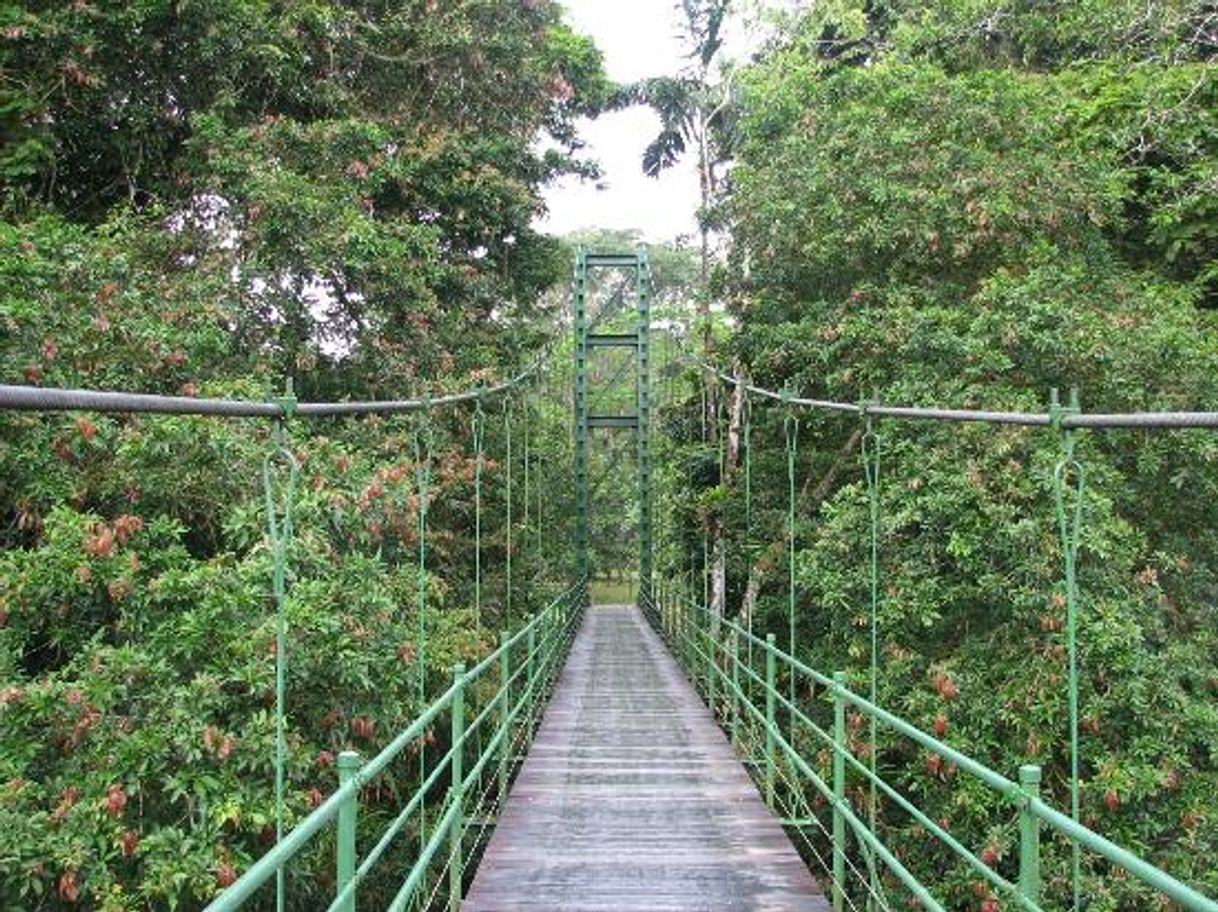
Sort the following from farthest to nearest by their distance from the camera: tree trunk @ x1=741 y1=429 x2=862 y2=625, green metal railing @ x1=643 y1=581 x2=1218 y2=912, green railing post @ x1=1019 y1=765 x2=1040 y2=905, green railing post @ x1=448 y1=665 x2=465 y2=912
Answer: tree trunk @ x1=741 y1=429 x2=862 y2=625 → green railing post @ x1=448 y1=665 x2=465 y2=912 → green railing post @ x1=1019 y1=765 x2=1040 y2=905 → green metal railing @ x1=643 y1=581 x2=1218 y2=912

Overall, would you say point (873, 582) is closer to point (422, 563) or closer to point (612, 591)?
point (422, 563)

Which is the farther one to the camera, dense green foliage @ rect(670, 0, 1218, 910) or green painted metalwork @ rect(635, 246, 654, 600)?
green painted metalwork @ rect(635, 246, 654, 600)

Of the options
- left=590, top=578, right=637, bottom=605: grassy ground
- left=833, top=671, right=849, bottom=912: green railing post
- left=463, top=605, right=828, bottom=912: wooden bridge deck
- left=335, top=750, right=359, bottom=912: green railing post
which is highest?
left=335, top=750, right=359, bottom=912: green railing post

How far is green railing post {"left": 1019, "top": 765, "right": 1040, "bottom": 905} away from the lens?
218cm

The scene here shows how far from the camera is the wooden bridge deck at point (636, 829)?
383 centimetres

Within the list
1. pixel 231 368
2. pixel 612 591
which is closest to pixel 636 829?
pixel 231 368

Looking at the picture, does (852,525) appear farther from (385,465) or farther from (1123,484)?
(385,465)

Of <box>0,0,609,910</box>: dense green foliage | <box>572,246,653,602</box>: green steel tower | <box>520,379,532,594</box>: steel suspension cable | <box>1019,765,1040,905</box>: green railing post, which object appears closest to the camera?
<box>1019,765,1040,905</box>: green railing post

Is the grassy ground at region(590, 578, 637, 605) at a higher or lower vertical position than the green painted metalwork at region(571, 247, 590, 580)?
lower

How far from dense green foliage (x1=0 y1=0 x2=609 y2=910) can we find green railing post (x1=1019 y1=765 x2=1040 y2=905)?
3026 mm

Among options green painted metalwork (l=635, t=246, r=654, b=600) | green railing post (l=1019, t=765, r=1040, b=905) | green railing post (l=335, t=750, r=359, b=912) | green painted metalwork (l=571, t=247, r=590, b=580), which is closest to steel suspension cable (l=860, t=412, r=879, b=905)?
green railing post (l=1019, t=765, r=1040, b=905)

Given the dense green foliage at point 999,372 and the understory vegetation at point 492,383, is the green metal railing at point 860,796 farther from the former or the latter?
the understory vegetation at point 492,383

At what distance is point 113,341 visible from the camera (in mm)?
6082

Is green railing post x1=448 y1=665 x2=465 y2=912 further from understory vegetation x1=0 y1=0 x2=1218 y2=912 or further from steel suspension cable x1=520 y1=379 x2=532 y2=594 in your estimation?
steel suspension cable x1=520 y1=379 x2=532 y2=594
